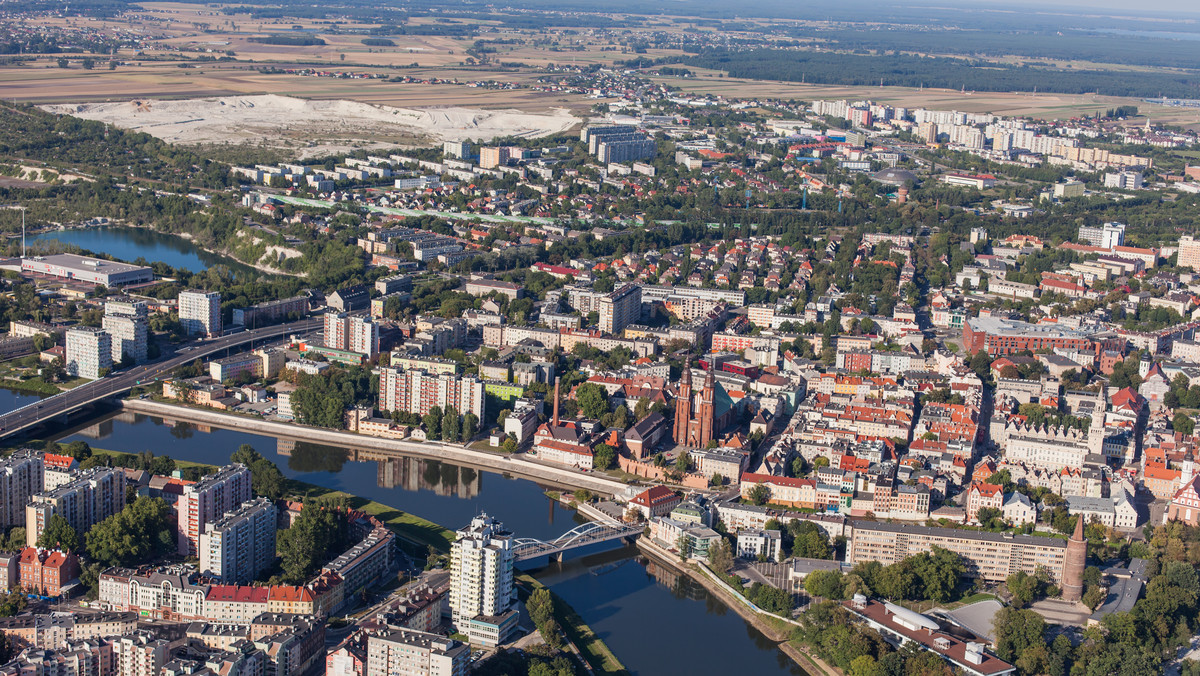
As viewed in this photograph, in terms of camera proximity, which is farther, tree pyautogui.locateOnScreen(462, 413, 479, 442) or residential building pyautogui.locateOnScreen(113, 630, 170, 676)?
tree pyautogui.locateOnScreen(462, 413, 479, 442)

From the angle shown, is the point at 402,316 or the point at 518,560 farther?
the point at 402,316

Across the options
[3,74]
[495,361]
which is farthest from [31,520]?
[3,74]

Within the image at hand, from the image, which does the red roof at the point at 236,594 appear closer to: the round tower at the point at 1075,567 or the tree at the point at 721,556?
the tree at the point at 721,556

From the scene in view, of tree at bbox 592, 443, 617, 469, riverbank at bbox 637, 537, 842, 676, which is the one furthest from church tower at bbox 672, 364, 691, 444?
riverbank at bbox 637, 537, 842, 676

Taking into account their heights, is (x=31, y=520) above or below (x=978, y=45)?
below

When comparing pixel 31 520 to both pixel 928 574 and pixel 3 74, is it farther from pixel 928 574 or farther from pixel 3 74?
pixel 3 74

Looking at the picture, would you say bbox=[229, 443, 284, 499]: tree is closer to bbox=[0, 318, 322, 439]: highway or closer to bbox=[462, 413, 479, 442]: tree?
bbox=[462, 413, 479, 442]: tree
